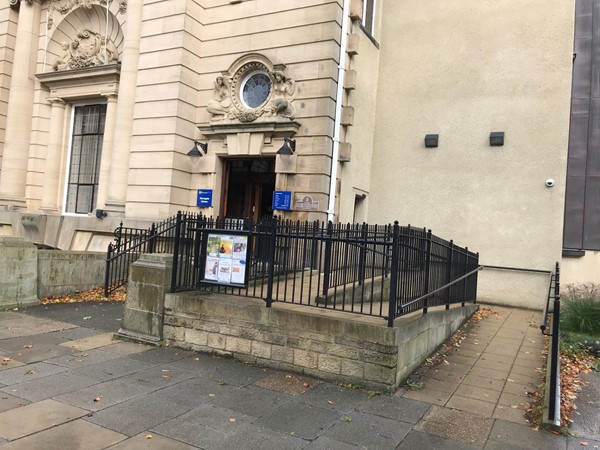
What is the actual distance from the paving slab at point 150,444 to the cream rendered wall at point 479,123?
10.1 m

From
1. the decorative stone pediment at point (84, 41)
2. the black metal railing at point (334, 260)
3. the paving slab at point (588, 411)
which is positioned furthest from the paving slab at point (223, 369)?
the decorative stone pediment at point (84, 41)

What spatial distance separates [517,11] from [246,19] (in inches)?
275

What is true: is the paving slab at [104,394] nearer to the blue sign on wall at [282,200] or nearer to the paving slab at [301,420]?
the paving slab at [301,420]

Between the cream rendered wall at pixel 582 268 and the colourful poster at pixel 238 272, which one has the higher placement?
the cream rendered wall at pixel 582 268

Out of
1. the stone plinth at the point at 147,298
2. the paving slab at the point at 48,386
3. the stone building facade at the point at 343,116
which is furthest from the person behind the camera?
the stone building facade at the point at 343,116

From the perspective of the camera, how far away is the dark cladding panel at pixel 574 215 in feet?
38.9

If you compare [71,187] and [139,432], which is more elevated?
[71,187]

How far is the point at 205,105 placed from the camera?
43.4 ft

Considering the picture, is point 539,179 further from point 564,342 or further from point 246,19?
point 246,19

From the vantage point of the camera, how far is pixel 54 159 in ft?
53.1

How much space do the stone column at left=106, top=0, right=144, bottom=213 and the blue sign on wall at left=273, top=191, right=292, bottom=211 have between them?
4.95 metres

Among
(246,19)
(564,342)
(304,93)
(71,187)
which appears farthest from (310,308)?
(71,187)

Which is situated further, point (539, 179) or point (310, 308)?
point (539, 179)

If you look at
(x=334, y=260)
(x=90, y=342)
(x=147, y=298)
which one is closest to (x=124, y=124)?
Answer: (x=147, y=298)
